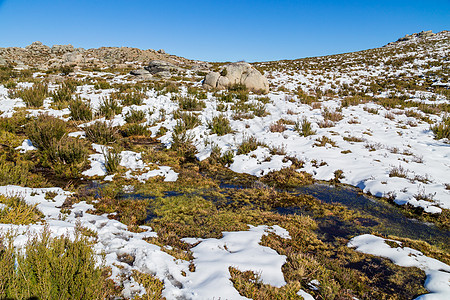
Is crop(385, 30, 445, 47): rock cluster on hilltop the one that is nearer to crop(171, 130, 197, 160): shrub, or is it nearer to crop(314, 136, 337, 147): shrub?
crop(314, 136, 337, 147): shrub

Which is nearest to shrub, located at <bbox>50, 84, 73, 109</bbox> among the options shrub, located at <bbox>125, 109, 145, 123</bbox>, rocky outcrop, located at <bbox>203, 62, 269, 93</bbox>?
shrub, located at <bbox>125, 109, 145, 123</bbox>

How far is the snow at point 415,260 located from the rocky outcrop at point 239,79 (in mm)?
14282

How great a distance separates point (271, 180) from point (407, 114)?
33.9ft

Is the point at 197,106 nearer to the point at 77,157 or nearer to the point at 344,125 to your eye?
the point at 77,157

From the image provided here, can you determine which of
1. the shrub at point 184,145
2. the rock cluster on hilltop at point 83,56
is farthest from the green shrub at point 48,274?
the rock cluster on hilltop at point 83,56

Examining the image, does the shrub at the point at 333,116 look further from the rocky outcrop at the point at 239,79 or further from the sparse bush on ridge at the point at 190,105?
the sparse bush on ridge at the point at 190,105

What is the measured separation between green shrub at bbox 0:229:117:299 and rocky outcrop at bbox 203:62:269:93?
52.6 ft

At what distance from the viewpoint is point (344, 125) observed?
10.1 metres

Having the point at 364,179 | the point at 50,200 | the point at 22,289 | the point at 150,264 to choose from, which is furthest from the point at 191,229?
the point at 364,179

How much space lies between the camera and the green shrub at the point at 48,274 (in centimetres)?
167

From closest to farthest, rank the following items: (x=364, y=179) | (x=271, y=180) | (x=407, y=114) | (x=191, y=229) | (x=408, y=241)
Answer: (x=408, y=241) < (x=191, y=229) < (x=364, y=179) < (x=271, y=180) < (x=407, y=114)

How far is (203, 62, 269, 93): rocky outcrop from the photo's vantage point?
1688 cm

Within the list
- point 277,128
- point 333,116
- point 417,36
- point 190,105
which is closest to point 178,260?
point 277,128

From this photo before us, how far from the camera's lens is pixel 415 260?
313 cm
